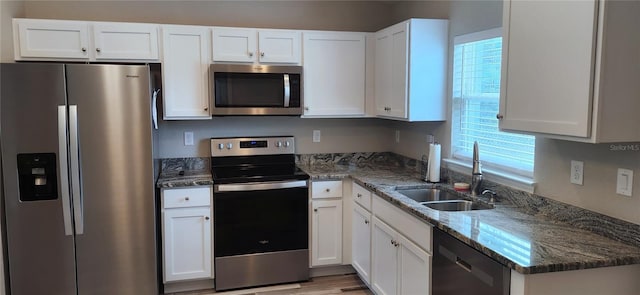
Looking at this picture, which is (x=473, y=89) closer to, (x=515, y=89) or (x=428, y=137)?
(x=428, y=137)

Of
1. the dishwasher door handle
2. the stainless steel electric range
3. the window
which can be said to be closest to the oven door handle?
A: the stainless steel electric range

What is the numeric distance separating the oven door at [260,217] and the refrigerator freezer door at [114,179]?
1.65ft

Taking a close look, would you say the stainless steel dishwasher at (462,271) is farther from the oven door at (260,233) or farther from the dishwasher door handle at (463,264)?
the oven door at (260,233)

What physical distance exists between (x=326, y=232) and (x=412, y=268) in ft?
3.78

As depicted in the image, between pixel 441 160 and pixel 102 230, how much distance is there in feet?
7.77

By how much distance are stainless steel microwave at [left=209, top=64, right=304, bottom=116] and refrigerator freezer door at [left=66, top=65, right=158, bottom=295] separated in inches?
24.2

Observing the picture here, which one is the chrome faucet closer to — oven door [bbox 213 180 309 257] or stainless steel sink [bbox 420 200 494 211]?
stainless steel sink [bbox 420 200 494 211]

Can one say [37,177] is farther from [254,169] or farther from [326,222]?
[326,222]

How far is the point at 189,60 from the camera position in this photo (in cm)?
→ 341

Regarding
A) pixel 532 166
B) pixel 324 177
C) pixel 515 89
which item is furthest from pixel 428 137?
pixel 515 89

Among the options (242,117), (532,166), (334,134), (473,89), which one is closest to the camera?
(532,166)

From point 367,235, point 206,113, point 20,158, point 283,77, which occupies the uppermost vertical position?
point 283,77

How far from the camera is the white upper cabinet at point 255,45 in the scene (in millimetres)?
3449

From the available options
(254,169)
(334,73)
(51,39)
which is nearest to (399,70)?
(334,73)
